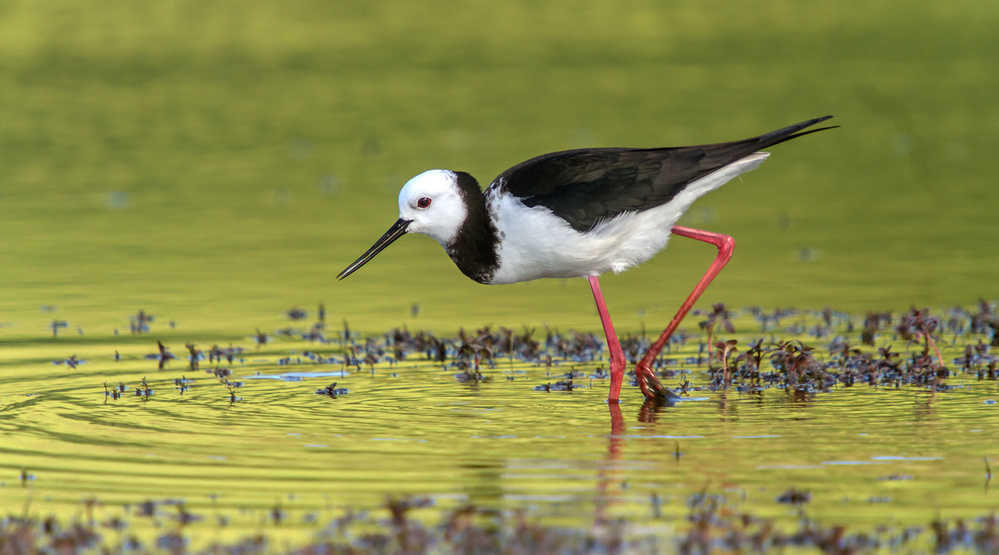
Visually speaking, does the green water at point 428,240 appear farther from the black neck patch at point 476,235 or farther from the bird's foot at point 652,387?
the black neck patch at point 476,235

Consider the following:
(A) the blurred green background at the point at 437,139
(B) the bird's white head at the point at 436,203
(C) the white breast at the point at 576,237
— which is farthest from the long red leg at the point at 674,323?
(A) the blurred green background at the point at 437,139

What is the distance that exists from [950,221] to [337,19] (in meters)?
23.9

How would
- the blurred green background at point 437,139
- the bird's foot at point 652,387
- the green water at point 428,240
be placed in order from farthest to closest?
1. the blurred green background at point 437,139
2. the bird's foot at point 652,387
3. the green water at point 428,240

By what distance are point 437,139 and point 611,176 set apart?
1438 centimetres

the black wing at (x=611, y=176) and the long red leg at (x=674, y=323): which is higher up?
the black wing at (x=611, y=176)

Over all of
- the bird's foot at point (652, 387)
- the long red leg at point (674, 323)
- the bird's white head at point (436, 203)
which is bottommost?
the bird's foot at point (652, 387)

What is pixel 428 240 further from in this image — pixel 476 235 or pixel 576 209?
pixel 576 209

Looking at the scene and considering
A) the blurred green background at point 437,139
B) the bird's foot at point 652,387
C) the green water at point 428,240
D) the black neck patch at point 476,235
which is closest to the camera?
the green water at point 428,240

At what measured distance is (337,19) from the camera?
3766cm

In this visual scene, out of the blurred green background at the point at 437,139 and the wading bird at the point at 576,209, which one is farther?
the blurred green background at the point at 437,139

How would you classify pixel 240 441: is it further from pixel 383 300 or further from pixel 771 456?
pixel 383 300

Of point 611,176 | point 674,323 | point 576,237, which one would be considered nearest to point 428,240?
point 674,323

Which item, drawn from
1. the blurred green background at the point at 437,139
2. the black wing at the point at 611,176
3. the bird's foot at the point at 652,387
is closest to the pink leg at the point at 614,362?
the bird's foot at the point at 652,387

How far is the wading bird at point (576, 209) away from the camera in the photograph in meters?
9.17
